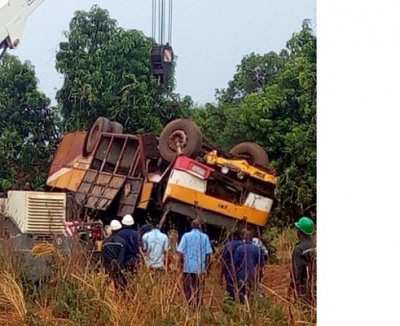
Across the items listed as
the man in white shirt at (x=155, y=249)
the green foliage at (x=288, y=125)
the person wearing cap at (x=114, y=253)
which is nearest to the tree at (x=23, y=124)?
the green foliage at (x=288, y=125)

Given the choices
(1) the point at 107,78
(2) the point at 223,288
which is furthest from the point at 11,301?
(1) the point at 107,78

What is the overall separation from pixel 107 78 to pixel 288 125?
7.96 meters

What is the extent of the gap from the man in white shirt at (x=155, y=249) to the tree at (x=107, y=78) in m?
14.4

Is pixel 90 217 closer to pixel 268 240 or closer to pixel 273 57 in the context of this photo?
pixel 268 240

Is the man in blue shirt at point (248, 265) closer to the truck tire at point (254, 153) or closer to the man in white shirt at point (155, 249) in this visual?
the man in white shirt at point (155, 249)

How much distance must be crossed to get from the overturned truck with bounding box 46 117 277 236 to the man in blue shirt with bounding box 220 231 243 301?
Result: 4354 mm

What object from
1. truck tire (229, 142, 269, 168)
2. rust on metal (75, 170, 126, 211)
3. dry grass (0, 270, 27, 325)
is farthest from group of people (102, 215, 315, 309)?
truck tire (229, 142, 269, 168)

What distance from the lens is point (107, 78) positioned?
2316 cm

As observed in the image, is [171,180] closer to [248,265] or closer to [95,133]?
[95,133]

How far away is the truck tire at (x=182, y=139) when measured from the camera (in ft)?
40.6

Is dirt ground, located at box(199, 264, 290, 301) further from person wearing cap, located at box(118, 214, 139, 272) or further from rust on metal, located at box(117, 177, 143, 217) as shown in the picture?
rust on metal, located at box(117, 177, 143, 217)
